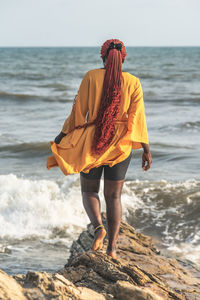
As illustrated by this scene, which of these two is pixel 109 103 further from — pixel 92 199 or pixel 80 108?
pixel 92 199

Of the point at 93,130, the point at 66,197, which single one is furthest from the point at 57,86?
the point at 93,130

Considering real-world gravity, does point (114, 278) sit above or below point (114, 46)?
below

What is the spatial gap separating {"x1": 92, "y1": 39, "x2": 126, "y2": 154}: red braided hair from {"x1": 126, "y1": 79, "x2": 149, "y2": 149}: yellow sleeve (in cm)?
12

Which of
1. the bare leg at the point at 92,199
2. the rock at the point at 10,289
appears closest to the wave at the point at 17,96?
the bare leg at the point at 92,199

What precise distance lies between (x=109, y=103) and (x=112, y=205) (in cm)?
80

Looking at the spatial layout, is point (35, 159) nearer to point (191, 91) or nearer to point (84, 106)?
point (84, 106)

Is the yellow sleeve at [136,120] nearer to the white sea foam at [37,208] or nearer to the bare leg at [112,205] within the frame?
the bare leg at [112,205]

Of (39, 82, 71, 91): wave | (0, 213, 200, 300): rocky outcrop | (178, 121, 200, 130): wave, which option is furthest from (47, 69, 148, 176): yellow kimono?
(39, 82, 71, 91): wave

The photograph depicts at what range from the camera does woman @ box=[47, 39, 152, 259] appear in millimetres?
3334

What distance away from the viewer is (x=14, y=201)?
22.3 feet

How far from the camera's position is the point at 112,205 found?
3.57 m

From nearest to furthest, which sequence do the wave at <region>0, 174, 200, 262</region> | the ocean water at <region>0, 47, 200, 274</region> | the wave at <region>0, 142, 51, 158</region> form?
the ocean water at <region>0, 47, 200, 274</region> < the wave at <region>0, 174, 200, 262</region> < the wave at <region>0, 142, 51, 158</region>

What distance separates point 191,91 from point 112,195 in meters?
20.4

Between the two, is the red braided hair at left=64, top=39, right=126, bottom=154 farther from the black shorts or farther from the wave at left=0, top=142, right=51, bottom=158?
the wave at left=0, top=142, right=51, bottom=158
